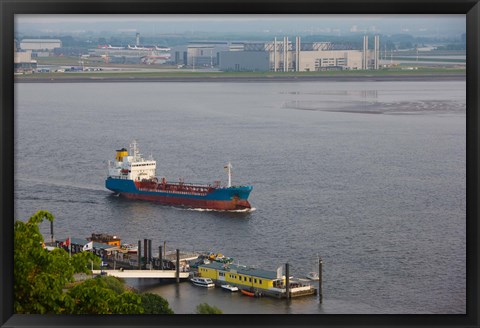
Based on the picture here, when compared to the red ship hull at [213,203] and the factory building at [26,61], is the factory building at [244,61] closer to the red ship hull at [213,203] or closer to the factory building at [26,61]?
the red ship hull at [213,203]

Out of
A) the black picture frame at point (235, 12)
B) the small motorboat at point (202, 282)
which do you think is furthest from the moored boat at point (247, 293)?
the black picture frame at point (235, 12)

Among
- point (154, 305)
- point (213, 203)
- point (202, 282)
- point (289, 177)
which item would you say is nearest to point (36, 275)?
point (154, 305)

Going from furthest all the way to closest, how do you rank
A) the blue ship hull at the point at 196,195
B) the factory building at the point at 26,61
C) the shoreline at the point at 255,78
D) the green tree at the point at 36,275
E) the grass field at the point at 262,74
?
the shoreline at the point at 255,78 < the blue ship hull at the point at 196,195 < the grass field at the point at 262,74 < the factory building at the point at 26,61 < the green tree at the point at 36,275

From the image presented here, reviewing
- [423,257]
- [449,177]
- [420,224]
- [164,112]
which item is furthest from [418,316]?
[164,112]

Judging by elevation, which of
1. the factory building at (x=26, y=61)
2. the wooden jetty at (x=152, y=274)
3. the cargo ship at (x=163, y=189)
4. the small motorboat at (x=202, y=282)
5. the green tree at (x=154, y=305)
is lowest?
the small motorboat at (x=202, y=282)

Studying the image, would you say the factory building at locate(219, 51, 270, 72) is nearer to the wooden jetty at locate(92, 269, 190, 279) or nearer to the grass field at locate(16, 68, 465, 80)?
the grass field at locate(16, 68, 465, 80)

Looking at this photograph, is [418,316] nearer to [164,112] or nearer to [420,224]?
[420,224]
